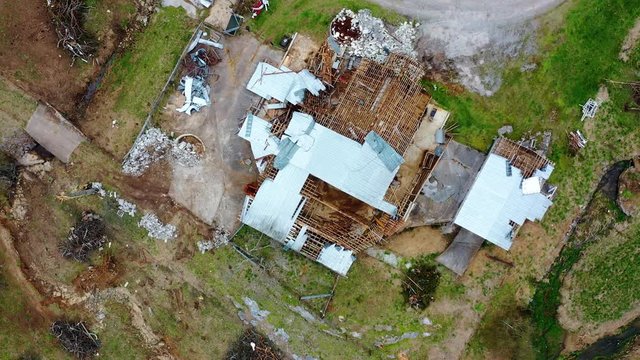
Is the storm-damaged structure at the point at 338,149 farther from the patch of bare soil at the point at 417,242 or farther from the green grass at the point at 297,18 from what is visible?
the green grass at the point at 297,18

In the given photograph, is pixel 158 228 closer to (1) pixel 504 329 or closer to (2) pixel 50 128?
(2) pixel 50 128

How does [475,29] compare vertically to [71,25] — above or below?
above

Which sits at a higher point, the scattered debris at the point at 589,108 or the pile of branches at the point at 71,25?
the scattered debris at the point at 589,108

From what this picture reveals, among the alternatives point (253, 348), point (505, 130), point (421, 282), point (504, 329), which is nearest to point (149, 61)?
point (253, 348)

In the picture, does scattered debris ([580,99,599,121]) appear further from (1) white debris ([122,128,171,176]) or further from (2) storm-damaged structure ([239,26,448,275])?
(1) white debris ([122,128,171,176])

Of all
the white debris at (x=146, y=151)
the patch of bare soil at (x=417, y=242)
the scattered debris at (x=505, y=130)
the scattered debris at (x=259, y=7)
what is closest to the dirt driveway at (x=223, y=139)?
the white debris at (x=146, y=151)

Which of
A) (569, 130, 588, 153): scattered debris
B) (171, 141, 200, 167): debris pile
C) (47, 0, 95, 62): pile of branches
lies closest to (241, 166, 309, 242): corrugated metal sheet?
(171, 141, 200, 167): debris pile
